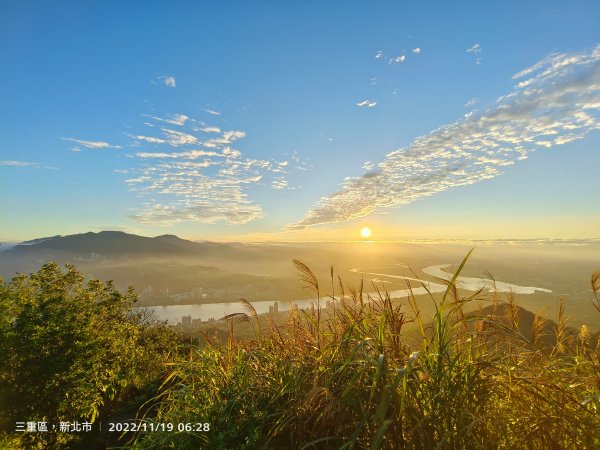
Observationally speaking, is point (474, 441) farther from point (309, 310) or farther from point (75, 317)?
point (75, 317)

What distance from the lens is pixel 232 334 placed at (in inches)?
168

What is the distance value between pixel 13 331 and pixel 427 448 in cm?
2021

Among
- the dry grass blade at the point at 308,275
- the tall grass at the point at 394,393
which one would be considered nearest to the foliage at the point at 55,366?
the tall grass at the point at 394,393

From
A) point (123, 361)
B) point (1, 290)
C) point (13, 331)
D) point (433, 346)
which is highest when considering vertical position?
point (433, 346)

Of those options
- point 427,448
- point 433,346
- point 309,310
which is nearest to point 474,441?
point 427,448

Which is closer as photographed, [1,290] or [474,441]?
[474,441]

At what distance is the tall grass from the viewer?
87.0 inches

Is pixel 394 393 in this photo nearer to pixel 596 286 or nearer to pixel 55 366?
pixel 596 286

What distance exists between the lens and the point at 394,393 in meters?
2.34

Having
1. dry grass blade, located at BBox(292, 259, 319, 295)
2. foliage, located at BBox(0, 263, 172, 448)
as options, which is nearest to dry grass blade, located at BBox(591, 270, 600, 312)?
dry grass blade, located at BBox(292, 259, 319, 295)

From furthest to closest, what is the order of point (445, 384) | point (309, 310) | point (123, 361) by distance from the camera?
point (123, 361) → point (309, 310) → point (445, 384)

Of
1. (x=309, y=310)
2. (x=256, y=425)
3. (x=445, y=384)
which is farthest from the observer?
(x=309, y=310)

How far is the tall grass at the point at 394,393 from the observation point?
2.21m

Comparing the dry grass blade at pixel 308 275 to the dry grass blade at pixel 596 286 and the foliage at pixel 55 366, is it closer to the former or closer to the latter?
the dry grass blade at pixel 596 286
